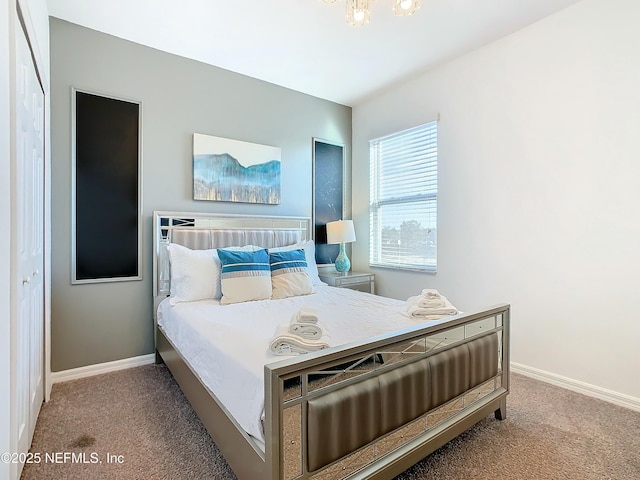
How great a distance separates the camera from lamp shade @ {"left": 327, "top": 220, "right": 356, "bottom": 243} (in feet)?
13.1

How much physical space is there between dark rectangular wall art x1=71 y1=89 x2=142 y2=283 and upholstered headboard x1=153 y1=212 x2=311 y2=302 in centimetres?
19

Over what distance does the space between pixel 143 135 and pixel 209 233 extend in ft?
3.38

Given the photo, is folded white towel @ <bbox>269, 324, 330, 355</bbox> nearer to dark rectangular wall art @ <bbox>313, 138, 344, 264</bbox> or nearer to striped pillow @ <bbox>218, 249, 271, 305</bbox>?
striped pillow @ <bbox>218, 249, 271, 305</bbox>

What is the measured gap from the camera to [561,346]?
8.71 ft

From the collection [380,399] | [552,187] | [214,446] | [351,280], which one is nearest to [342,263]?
[351,280]

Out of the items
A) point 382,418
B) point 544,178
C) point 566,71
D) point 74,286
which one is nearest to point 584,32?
point 566,71

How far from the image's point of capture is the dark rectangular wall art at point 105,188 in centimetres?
278

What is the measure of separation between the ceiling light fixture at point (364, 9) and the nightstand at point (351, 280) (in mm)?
2441

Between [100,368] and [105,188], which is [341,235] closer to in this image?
[105,188]

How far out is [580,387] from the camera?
253 centimetres

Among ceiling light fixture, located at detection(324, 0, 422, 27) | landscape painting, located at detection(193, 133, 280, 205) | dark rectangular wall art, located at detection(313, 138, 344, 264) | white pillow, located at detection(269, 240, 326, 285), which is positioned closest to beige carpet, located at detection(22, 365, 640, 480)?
white pillow, located at detection(269, 240, 326, 285)

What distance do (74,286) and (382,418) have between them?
8.63 ft

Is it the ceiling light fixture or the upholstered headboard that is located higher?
the ceiling light fixture

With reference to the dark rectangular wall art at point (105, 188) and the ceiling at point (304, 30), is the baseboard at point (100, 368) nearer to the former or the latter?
the dark rectangular wall art at point (105, 188)
